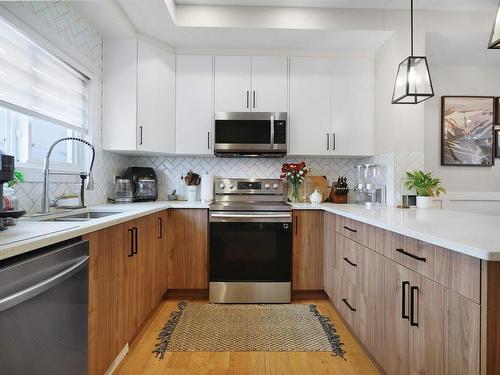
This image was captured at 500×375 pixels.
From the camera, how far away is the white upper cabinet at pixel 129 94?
256cm

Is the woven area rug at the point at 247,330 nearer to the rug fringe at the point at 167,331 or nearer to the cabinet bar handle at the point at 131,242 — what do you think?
the rug fringe at the point at 167,331

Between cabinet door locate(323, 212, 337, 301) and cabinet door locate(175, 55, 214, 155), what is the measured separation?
1316 mm

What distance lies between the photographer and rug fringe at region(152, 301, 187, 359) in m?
1.82

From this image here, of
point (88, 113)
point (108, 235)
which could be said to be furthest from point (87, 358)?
point (88, 113)

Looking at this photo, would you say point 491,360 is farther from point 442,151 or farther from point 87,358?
point 442,151

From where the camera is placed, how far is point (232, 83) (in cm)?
286

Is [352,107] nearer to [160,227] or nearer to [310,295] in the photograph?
[310,295]

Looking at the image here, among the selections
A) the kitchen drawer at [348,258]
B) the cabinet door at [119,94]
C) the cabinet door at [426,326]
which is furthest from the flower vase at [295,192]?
the cabinet door at [426,326]

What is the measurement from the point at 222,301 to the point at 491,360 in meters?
2.01

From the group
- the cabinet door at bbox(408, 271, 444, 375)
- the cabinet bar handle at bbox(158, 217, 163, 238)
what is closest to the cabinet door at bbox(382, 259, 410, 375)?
the cabinet door at bbox(408, 271, 444, 375)

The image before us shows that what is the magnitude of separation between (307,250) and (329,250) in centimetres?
22

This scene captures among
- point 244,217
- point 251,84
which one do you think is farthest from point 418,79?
point 244,217

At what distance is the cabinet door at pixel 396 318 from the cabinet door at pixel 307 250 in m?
1.14

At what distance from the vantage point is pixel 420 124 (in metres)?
2.46
